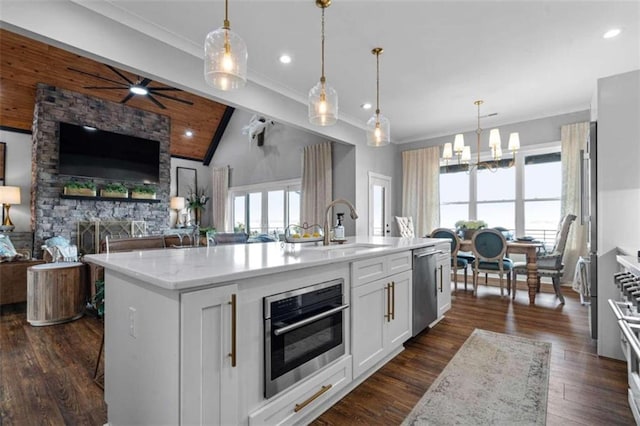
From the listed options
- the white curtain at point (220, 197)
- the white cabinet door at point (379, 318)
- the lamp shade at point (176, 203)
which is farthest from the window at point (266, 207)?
the white cabinet door at point (379, 318)

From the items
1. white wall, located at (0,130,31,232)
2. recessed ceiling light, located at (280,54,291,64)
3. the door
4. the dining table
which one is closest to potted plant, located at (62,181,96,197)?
white wall, located at (0,130,31,232)

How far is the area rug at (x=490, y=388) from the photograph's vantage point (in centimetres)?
174

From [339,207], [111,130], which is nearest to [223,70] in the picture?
[339,207]

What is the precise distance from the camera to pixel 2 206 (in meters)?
5.86

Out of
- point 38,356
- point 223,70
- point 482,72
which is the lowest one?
point 38,356

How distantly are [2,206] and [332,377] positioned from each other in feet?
24.5

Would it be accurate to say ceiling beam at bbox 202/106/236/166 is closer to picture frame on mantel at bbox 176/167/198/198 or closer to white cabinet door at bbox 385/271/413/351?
picture frame on mantel at bbox 176/167/198/198

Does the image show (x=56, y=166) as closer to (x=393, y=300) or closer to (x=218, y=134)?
(x=218, y=134)

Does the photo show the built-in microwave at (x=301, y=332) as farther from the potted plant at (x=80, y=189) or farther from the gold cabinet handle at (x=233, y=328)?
the potted plant at (x=80, y=189)

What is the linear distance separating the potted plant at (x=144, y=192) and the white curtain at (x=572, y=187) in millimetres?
8189

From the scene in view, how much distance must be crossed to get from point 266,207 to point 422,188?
Result: 377 centimetres

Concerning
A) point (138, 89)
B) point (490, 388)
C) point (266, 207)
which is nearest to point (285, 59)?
point (138, 89)

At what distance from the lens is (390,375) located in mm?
2213

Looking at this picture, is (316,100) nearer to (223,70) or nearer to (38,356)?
(223,70)
